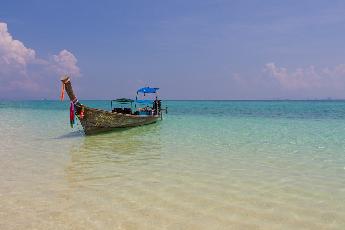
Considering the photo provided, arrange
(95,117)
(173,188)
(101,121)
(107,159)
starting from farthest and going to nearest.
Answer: (101,121), (95,117), (107,159), (173,188)

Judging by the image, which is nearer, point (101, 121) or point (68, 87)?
point (68, 87)

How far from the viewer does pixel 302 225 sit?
5141 mm

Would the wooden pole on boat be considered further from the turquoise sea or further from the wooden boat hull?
the turquoise sea

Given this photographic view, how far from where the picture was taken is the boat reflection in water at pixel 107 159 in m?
8.32

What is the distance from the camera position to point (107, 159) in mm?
10617

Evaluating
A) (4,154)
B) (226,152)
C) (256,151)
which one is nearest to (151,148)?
(226,152)

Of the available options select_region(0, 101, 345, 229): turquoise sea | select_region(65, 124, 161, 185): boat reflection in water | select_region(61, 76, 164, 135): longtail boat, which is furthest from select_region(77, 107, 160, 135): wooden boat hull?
select_region(0, 101, 345, 229): turquoise sea

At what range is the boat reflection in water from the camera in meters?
8.32

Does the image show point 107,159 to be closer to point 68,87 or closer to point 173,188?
point 173,188

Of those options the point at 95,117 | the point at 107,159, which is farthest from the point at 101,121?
the point at 107,159

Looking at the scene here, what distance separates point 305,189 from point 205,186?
1.97 metres

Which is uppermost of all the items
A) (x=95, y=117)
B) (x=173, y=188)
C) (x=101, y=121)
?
(x=95, y=117)

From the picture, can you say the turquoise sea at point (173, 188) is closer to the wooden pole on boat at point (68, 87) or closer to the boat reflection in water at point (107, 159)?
the boat reflection in water at point (107, 159)

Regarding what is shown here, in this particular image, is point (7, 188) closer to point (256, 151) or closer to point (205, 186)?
point (205, 186)
